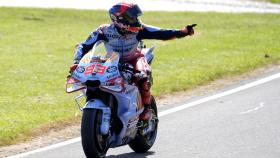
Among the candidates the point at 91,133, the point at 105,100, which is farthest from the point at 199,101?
the point at 91,133

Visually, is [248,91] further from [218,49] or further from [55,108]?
[218,49]

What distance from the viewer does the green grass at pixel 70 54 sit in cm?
1340

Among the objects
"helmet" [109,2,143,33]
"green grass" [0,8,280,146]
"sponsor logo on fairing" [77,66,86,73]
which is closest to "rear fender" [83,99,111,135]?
"sponsor logo on fairing" [77,66,86,73]

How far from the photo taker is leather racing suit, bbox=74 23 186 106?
10.1 metres

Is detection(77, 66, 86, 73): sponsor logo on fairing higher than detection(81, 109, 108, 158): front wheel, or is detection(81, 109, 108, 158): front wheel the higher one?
detection(77, 66, 86, 73): sponsor logo on fairing

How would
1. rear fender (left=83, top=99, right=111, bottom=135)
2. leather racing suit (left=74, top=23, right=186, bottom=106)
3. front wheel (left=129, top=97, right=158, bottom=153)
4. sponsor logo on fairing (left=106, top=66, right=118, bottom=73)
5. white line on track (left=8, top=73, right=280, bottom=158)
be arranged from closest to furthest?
1. rear fender (left=83, top=99, right=111, bottom=135)
2. sponsor logo on fairing (left=106, top=66, right=118, bottom=73)
3. leather racing suit (left=74, top=23, right=186, bottom=106)
4. front wheel (left=129, top=97, right=158, bottom=153)
5. white line on track (left=8, top=73, right=280, bottom=158)

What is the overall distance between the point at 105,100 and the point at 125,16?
3.55 feet

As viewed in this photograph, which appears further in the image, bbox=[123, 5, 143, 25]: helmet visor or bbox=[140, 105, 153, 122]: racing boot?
bbox=[140, 105, 153, 122]: racing boot

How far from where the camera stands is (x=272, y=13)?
30.8 metres

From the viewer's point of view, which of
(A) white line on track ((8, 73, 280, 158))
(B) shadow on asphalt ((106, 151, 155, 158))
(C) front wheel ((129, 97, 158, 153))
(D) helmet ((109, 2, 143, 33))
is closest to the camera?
(D) helmet ((109, 2, 143, 33))

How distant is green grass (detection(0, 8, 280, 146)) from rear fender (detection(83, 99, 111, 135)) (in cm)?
215

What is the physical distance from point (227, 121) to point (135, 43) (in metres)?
2.67

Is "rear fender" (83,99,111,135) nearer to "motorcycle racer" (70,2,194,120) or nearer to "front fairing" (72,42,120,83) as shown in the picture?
"front fairing" (72,42,120,83)

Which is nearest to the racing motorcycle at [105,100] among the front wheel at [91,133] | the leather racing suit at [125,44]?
the front wheel at [91,133]
